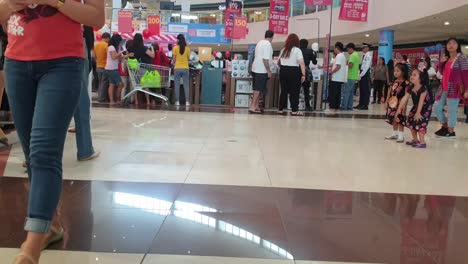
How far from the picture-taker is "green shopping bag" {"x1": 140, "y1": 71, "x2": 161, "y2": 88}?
360 inches

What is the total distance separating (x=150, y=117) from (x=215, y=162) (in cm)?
379

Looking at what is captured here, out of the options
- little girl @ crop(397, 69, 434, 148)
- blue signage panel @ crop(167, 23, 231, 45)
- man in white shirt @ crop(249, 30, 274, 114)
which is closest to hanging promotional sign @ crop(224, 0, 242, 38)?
blue signage panel @ crop(167, 23, 231, 45)

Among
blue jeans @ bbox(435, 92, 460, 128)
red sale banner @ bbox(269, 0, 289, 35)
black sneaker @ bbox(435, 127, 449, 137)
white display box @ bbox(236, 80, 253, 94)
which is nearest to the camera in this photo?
blue jeans @ bbox(435, 92, 460, 128)

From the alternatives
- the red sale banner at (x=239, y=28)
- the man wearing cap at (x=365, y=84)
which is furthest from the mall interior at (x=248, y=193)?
the red sale banner at (x=239, y=28)

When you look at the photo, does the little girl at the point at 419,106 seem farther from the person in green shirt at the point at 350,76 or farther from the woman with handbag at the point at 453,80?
the person in green shirt at the point at 350,76

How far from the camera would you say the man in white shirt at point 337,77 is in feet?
35.0

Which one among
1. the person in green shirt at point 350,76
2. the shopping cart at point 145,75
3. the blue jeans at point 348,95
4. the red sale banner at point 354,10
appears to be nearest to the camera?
the shopping cart at point 145,75

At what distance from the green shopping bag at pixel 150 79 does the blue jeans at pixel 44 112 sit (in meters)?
7.42

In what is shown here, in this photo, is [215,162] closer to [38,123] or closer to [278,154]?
[278,154]

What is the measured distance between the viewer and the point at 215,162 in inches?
162

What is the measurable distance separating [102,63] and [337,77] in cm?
537

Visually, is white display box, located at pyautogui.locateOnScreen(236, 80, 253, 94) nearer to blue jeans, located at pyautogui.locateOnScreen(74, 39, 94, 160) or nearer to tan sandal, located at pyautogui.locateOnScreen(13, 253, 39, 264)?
blue jeans, located at pyautogui.locateOnScreen(74, 39, 94, 160)

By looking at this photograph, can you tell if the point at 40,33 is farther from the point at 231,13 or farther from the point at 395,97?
the point at 231,13

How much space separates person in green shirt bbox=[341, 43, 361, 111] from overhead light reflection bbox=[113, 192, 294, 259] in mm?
9217
